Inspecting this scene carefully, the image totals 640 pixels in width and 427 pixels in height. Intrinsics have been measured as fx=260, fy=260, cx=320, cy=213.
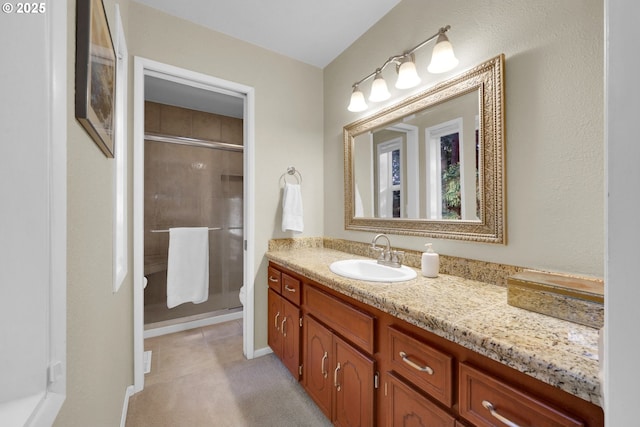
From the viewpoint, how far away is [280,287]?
6.31 feet

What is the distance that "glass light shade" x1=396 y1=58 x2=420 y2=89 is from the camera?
1.50m

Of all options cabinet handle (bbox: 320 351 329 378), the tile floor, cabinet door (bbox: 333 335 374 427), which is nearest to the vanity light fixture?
cabinet door (bbox: 333 335 374 427)

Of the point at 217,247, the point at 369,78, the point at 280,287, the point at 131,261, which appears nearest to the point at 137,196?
the point at 131,261

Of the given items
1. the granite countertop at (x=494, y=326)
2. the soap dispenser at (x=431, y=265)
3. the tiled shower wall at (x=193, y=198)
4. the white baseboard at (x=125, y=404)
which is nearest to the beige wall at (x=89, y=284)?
the white baseboard at (x=125, y=404)

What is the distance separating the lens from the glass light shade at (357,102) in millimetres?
1903

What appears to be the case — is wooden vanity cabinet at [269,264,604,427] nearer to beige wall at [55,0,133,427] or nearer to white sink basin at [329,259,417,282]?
white sink basin at [329,259,417,282]

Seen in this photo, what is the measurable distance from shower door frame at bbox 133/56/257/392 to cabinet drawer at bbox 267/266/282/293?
15cm

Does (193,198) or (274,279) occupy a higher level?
(193,198)

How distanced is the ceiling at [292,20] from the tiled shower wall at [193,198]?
0.69m

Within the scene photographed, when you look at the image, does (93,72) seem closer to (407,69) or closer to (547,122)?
(407,69)

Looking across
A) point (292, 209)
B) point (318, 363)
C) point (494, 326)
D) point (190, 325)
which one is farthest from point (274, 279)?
point (494, 326)

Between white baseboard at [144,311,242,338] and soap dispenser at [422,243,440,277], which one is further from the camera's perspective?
white baseboard at [144,311,242,338]

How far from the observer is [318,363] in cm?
147

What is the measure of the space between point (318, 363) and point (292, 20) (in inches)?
89.4
